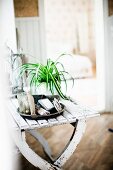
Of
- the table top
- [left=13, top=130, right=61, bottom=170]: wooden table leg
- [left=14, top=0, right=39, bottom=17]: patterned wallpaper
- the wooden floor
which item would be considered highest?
[left=14, top=0, right=39, bottom=17]: patterned wallpaper

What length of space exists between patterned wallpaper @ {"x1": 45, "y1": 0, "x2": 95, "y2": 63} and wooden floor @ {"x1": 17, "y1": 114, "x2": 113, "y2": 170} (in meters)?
5.65

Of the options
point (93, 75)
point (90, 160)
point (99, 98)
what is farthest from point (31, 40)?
point (93, 75)

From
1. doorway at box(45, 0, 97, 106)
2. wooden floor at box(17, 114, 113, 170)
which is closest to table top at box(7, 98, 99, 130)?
wooden floor at box(17, 114, 113, 170)

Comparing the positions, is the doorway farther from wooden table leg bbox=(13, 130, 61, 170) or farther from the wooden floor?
wooden table leg bbox=(13, 130, 61, 170)

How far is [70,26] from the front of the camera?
31.1ft

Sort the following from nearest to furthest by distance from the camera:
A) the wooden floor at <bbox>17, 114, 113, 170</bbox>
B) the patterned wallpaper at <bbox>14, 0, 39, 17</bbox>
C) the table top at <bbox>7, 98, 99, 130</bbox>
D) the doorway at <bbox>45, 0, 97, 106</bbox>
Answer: the table top at <bbox>7, 98, 99, 130</bbox>, the wooden floor at <bbox>17, 114, 113, 170</bbox>, the patterned wallpaper at <bbox>14, 0, 39, 17</bbox>, the doorway at <bbox>45, 0, 97, 106</bbox>

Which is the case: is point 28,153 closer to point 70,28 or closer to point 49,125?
point 49,125

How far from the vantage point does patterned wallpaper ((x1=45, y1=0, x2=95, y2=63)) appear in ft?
→ 30.4

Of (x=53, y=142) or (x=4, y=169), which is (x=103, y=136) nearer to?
(x=53, y=142)

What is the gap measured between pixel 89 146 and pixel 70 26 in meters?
7.17

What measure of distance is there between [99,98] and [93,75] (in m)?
4.00

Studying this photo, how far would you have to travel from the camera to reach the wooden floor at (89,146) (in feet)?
8.30

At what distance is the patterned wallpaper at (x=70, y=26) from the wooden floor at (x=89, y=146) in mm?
5654

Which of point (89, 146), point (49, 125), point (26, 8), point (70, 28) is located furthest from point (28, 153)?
point (70, 28)
